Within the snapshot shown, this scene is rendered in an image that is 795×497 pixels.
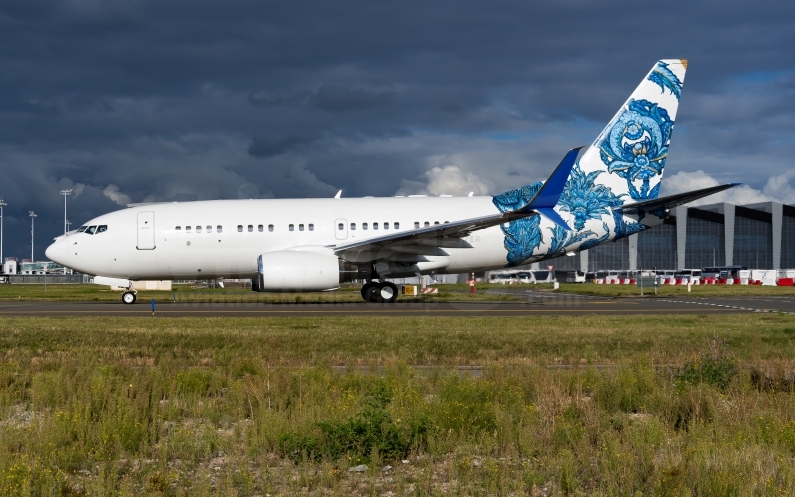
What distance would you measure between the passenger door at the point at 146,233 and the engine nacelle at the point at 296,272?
5.42 meters

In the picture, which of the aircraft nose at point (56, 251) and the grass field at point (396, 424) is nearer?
the grass field at point (396, 424)

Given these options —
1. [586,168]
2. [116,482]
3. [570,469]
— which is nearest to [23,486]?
[116,482]

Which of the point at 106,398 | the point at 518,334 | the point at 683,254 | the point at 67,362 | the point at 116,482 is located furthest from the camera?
the point at 683,254

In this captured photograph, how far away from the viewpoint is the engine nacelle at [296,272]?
23828 millimetres

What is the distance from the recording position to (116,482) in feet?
17.4

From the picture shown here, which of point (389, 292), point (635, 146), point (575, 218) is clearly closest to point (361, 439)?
point (389, 292)

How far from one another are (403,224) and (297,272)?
16.8ft

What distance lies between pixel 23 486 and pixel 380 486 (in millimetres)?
2382

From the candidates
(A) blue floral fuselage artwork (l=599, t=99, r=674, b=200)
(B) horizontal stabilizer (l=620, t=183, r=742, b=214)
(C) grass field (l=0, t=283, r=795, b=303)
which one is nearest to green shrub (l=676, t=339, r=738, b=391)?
(B) horizontal stabilizer (l=620, t=183, r=742, b=214)

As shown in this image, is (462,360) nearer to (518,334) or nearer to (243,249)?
(518,334)

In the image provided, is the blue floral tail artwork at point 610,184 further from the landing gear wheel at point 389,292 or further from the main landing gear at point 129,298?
the main landing gear at point 129,298

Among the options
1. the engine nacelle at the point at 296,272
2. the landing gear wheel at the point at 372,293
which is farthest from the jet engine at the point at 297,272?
the landing gear wheel at the point at 372,293

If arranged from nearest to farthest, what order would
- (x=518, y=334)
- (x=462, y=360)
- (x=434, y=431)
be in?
1. (x=434, y=431)
2. (x=462, y=360)
3. (x=518, y=334)

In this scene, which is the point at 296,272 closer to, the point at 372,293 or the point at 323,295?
the point at 372,293
